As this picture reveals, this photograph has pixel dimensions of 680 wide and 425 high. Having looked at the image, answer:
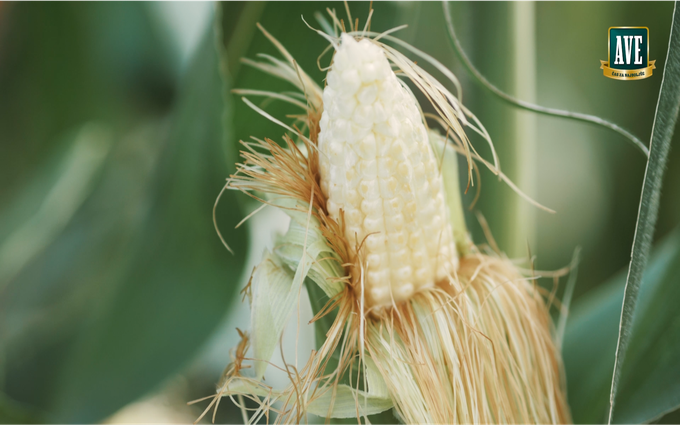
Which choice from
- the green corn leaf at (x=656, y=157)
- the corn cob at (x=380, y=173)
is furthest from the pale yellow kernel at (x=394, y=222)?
the green corn leaf at (x=656, y=157)

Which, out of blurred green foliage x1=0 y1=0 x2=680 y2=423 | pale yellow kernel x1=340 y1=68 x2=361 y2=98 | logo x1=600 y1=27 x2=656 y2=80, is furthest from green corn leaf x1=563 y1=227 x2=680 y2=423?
pale yellow kernel x1=340 y1=68 x2=361 y2=98

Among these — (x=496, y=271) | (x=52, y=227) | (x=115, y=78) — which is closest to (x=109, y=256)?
(x=52, y=227)

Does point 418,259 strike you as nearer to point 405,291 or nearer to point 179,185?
point 405,291

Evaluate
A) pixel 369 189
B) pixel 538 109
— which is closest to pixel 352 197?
pixel 369 189

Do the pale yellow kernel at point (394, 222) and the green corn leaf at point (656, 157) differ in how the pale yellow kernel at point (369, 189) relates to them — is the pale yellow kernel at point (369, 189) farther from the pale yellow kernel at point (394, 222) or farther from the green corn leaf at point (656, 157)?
the green corn leaf at point (656, 157)

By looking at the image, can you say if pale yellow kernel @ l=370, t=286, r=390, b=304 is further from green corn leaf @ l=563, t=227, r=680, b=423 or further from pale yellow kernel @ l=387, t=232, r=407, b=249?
green corn leaf @ l=563, t=227, r=680, b=423

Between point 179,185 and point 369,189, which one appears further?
point 179,185
